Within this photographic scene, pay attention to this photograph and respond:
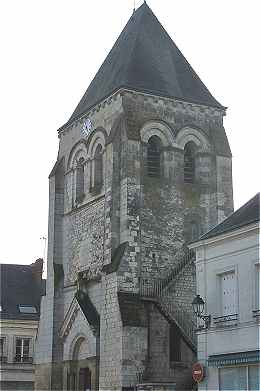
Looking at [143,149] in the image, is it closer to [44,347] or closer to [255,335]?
[44,347]

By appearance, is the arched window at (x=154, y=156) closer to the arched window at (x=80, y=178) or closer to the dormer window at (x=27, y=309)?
the arched window at (x=80, y=178)

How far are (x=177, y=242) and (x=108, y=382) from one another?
19.6ft

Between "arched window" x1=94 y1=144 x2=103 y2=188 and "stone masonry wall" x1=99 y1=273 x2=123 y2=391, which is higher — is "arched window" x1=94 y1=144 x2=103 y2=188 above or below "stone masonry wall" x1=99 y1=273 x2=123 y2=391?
above

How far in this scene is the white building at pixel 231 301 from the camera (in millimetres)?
17172

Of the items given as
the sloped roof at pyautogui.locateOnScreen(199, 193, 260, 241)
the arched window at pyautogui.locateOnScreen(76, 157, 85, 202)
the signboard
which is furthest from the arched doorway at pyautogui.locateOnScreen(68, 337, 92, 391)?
the sloped roof at pyautogui.locateOnScreen(199, 193, 260, 241)

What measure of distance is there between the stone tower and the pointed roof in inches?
2.6

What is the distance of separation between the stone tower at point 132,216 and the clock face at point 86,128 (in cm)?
9

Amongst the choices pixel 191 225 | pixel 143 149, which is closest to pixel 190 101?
pixel 143 149

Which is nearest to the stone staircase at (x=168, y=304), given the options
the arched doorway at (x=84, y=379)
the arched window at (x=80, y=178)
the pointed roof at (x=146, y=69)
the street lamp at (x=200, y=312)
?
the arched doorway at (x=84, y=379)

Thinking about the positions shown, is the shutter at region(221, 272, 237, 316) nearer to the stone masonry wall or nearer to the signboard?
the signboard

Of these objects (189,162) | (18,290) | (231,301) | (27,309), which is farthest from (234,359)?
(18,290)

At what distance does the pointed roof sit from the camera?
28750mm

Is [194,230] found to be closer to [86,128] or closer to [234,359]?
[86,128]

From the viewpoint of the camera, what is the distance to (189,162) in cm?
2917
